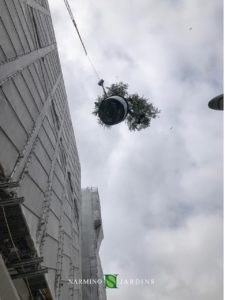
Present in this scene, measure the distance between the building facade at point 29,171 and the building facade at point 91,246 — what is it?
9.82 m

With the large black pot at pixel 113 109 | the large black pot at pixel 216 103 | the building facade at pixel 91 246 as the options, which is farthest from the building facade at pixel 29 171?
the building facade at pixel 91 246

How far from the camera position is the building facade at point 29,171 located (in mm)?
6812

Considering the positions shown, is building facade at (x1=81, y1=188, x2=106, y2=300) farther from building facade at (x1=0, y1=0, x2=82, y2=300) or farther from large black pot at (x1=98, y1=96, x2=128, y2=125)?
large black pot at (x1=98, y1=96, x2=128, y2=125)

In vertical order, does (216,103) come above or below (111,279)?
above

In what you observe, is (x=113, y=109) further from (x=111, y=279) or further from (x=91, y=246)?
(x=91, y=246)

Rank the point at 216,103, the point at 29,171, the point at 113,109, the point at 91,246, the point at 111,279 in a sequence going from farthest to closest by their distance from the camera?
the point at 91,246 → the point at 111,279 → the point at 29,171 → the point at 113,109 → the point at 216,103

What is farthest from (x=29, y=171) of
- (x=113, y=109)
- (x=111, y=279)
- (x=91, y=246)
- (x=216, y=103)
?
(x=91, y=246)

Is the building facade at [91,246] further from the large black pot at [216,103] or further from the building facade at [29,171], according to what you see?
the large black pot at [216,103]

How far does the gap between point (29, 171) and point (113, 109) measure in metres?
3.81

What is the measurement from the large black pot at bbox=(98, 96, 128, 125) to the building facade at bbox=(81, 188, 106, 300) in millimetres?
20562

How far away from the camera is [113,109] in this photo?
6621 mm

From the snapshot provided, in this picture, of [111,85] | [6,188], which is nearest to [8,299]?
[6,188]

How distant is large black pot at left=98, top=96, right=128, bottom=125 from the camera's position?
258 inches

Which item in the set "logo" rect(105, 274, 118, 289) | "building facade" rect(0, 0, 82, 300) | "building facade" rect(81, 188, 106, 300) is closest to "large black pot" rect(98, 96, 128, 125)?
"building facade" rect(0, 0, 82, 300)
